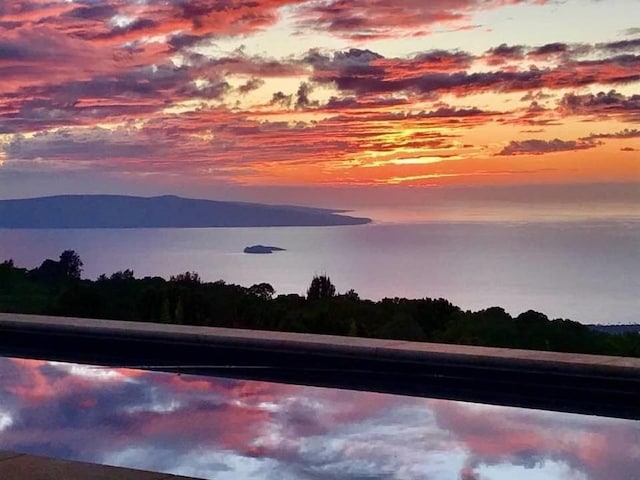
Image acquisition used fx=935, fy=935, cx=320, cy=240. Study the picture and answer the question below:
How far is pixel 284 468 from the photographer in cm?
476

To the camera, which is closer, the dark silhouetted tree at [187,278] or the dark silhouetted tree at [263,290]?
the dark silhouetted tree at [263,290]

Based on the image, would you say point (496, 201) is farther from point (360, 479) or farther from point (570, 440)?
point (360, 479)

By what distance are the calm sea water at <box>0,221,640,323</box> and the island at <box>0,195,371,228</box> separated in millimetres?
196

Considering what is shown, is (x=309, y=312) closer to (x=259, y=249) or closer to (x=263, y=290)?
(x=263, y=290)

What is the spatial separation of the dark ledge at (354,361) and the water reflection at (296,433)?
1.01ft

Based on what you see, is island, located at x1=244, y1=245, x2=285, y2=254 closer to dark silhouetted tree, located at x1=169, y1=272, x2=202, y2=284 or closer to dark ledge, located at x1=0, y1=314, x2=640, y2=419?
dark silhouetted tree, located at x1=169, y1=272, x2=202, y2=284

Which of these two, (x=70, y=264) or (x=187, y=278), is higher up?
(x=70, y=264)

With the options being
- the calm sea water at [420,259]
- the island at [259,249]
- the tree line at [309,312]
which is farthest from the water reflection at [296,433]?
the island at [259,249]

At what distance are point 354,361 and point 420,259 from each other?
5.86m

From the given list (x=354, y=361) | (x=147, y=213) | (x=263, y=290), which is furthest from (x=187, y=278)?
(x=354, y=361)

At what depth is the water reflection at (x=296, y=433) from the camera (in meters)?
4.79

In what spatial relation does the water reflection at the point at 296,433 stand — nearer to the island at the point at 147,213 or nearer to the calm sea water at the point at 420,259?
the calm sea water at the point at 420,259

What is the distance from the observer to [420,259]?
13250 millimetres

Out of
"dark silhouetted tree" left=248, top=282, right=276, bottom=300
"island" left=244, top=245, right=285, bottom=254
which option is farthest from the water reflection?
"island" left=244, top=245, right=285, bottom=254
